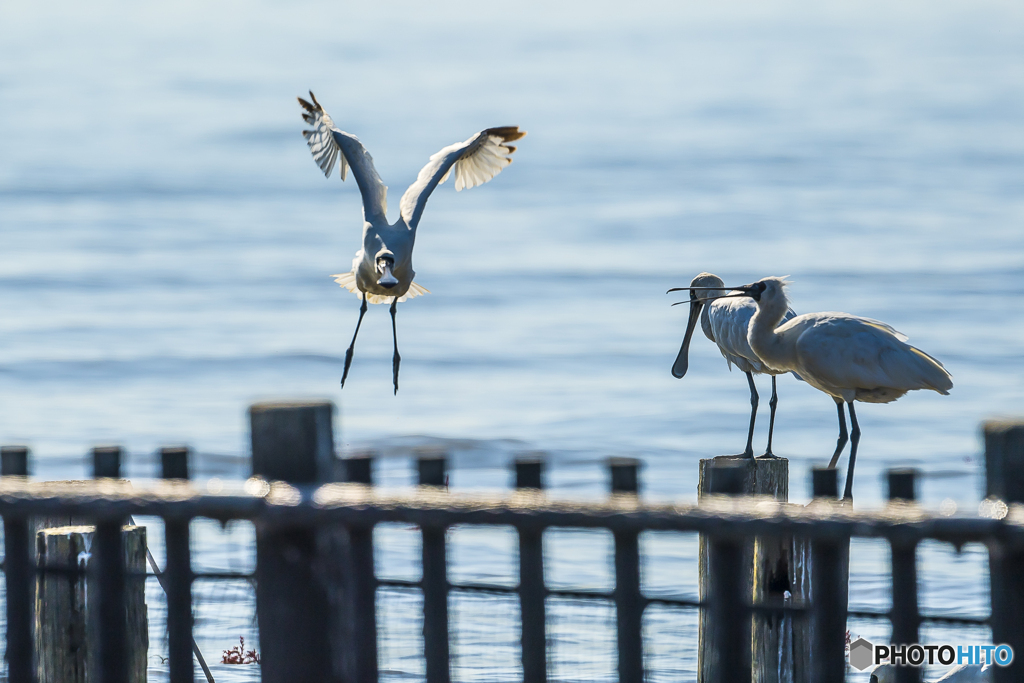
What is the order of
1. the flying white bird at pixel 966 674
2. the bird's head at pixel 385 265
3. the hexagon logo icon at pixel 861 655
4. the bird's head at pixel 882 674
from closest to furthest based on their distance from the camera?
the flying white bird at pixel 966 674
the hexagon logo icon at pixel 861 655
the bird's head at pixel 882 674
the bird's head at pixel 385 265

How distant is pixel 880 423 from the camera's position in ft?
52.7

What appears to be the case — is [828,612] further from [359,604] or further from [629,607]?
[359,604]

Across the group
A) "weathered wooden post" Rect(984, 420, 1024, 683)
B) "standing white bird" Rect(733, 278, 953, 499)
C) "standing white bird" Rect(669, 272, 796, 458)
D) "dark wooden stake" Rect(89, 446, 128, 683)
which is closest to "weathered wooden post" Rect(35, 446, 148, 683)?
"dark wooden stake" Rect(89, 446, 128, 683)

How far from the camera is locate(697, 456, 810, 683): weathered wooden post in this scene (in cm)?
539

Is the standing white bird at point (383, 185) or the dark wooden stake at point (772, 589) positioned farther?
the standing white bird at point (383, 185)

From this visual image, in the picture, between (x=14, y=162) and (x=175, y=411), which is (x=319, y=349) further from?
(x=14, y=162)

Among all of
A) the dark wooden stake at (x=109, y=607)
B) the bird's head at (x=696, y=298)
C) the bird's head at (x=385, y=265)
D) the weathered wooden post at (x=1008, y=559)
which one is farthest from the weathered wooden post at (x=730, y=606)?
the bird's head at (x=385, y=265)

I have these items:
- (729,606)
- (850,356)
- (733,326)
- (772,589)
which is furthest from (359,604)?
(733,326)

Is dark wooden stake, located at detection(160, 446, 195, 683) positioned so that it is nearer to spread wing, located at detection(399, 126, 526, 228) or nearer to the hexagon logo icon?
the hexagon logo icon

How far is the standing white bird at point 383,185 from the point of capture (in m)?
9.29

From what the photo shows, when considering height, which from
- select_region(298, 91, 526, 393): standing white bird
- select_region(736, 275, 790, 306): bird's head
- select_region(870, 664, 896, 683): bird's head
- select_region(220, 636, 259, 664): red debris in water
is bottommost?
select_region(220, 636, 259, 664): red debris in water

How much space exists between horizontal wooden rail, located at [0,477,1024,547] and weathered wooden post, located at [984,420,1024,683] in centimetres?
6

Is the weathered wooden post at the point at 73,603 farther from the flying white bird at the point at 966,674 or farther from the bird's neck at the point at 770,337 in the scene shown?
the bird's neck at the point at 770,337

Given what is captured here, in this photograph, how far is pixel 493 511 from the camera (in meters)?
3.34
